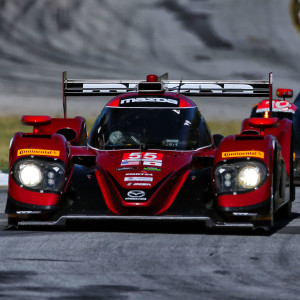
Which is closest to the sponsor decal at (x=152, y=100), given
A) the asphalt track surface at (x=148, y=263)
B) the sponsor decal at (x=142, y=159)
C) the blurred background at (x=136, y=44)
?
the sponsor decal at (x=142, y=159)

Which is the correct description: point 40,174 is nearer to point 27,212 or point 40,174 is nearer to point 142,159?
point 27,212

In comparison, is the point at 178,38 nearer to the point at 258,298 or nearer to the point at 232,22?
the point at 232,22

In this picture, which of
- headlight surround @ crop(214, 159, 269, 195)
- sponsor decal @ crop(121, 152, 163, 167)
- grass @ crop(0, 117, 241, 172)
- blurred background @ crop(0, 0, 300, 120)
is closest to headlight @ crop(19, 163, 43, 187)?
sponsor decal @ crop(121, 152, 163, 167)

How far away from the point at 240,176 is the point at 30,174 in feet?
5.81

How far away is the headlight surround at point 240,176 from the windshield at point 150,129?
2.86 feet

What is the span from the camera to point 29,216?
8781 mm

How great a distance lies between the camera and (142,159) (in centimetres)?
895

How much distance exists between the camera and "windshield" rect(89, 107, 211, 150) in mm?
9625

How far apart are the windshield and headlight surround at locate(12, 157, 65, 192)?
85cm

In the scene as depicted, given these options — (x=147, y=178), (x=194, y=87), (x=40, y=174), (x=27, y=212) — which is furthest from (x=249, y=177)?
(x=194, y=87)

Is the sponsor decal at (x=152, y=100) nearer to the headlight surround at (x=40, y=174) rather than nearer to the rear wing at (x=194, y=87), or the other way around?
the headlight surround at (x=40, y=174)

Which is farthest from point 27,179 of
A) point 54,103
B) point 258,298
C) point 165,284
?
point 54,103

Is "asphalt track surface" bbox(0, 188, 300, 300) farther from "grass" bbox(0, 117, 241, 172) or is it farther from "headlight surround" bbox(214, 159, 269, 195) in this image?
"grass" bbox(0, 117, 241, 172)

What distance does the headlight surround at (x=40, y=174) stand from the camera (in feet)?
28.9
